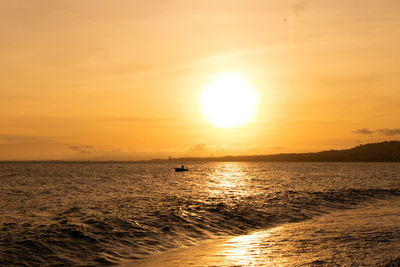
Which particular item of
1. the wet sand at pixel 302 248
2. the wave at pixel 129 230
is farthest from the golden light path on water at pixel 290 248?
the wave at pixel 129 230

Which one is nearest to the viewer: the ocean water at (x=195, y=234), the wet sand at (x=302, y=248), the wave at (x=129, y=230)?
the wet sand at (x=302, y=248)

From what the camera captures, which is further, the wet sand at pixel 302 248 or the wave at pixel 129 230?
the wave at pixel 129 230

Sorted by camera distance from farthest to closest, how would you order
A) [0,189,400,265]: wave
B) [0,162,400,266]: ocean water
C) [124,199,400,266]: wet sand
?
1. [0,189,400,265]: wave
2. [0,162,400,266]: ocean water
3. [124,199,400,266]: wet sand

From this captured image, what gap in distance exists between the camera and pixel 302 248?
16.6m

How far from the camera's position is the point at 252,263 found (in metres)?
14.3

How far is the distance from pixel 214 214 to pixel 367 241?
13704mm

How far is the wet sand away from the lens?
14406mm

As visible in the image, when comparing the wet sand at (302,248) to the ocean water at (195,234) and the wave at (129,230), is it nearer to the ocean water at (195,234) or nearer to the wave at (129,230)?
the ocean water at (195,234)

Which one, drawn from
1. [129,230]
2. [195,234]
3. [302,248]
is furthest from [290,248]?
[129,230]

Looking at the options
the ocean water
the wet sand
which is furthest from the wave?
the wet sand

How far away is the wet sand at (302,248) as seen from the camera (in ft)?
47.3

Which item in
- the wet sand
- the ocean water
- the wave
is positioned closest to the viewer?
the wet sand

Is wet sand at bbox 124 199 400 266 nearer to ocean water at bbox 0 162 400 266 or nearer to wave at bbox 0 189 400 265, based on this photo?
ocean water at bbox 0 162 400 266

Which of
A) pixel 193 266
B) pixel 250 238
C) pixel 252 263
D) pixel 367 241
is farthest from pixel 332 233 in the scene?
pixel 193 266
